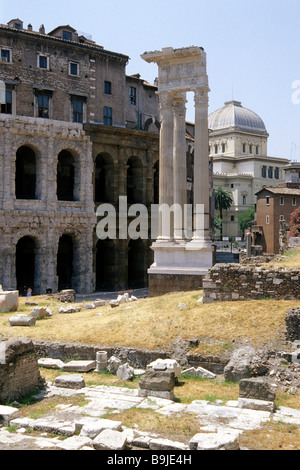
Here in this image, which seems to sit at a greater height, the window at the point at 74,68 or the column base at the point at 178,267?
the window at the point at 74,68

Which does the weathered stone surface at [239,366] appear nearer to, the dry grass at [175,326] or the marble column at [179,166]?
the dry grass at [175,326]

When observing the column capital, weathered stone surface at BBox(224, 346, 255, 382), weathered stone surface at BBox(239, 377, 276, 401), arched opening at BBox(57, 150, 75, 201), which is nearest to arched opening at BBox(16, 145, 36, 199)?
arched opening at BBox(57, 150, 75, 201)

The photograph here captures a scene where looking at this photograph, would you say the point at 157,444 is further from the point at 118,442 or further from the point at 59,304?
the point at 59,304

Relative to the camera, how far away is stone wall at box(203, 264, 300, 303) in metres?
15.9

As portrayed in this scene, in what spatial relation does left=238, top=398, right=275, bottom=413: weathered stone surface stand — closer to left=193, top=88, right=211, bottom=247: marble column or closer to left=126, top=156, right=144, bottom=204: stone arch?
left=193, top=88, right=211, bottom=247: marble column

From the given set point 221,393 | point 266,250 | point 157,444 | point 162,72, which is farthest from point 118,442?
point 266,250

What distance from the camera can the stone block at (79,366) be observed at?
1370cm

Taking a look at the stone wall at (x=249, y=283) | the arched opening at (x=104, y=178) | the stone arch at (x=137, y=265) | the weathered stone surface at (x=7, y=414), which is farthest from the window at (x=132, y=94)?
the weathered stone surface at (x=7, y=414)

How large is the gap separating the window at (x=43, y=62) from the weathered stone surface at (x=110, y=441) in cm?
3161

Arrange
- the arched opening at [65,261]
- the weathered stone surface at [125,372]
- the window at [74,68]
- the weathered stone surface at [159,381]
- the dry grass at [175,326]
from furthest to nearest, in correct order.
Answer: the arched opening at [65,261], the window at [74,68], the dry grass at [175,326], the weathered stone surface at [125,372], the weathered stone surface at [159,381]

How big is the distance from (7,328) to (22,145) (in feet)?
62.0

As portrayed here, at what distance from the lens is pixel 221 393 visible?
11.6 m

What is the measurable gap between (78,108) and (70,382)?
2845 centimetres

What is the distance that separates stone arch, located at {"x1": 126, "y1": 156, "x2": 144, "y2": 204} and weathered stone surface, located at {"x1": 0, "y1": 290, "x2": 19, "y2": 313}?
58.4ft
